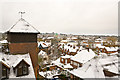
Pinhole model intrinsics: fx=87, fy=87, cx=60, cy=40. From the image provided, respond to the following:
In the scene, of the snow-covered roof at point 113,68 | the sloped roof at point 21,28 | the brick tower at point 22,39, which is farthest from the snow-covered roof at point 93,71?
the sloped roof at point 21,28

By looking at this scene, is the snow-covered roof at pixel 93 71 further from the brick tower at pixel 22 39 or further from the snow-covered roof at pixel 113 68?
the brick tower at pixel 22 39

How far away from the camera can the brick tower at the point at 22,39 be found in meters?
4.17

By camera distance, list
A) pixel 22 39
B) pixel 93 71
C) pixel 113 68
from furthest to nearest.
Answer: pixel 93 71 → pixel 22 39 → pixel 113 68

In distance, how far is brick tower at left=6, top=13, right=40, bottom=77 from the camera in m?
4.17

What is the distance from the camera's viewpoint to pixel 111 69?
3395mm

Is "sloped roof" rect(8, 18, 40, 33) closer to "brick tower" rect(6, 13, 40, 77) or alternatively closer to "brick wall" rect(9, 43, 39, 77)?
"brick tower" rect(6, 13, 40, 77)

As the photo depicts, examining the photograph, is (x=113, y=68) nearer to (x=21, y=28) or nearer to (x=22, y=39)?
(x=22, y=39)

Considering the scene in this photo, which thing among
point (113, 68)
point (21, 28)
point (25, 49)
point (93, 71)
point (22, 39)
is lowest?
point (93, 71)

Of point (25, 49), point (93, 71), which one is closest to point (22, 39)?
point (25, 49)

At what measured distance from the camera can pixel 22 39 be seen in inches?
171

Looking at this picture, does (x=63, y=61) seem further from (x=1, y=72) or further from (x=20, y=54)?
(x=1, y=72)

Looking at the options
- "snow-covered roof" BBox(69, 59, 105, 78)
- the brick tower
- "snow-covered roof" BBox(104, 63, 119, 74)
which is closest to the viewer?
"snow-covered roof" BBox(104, 63, 119, 74)

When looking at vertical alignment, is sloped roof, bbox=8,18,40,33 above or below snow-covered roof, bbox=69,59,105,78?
above

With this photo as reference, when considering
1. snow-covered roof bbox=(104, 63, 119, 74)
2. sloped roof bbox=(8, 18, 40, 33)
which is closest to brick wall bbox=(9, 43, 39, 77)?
sloped roof bbox=(8, 18, 40, 33)
